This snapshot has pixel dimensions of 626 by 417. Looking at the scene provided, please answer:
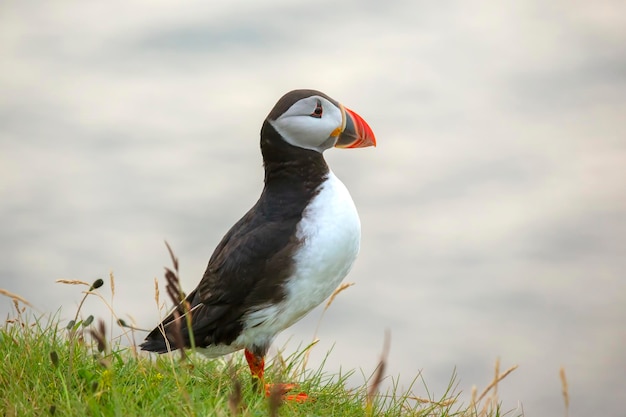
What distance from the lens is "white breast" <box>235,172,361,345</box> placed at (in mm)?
5383

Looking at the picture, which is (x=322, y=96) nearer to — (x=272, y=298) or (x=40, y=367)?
(x=272, y=298)

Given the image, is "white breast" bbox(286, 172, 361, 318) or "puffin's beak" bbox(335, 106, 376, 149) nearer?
"white breast" bbox(286, 172, 361, 318)

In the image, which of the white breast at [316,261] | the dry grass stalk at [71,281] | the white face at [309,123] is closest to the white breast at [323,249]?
the white breast at [316,261]

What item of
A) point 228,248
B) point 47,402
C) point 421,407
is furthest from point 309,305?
point 47,402

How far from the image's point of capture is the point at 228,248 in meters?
5.68

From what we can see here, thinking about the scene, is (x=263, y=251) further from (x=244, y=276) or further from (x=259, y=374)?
(x=259, y=374)

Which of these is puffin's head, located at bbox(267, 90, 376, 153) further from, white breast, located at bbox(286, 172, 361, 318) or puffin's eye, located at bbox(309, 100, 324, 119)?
white breast, located at bbox(286, 172, 361, 318)

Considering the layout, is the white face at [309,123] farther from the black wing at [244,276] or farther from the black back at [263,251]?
the black wing at [244,276]

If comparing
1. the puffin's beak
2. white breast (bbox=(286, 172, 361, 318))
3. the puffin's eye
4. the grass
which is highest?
the puffin's eye

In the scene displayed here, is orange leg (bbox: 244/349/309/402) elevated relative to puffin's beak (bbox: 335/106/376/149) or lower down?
lower down

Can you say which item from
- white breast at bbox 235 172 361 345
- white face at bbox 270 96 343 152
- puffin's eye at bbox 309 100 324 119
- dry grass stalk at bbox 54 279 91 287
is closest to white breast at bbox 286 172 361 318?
white breast at bbox 235 172 361 345

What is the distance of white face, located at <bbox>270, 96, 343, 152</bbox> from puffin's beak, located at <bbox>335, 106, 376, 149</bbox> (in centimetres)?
9

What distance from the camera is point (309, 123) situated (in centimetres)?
560

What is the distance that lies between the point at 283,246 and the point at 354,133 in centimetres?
101
